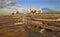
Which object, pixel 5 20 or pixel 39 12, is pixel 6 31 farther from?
pixel 39 12

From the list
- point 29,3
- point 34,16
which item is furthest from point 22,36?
point 29,3

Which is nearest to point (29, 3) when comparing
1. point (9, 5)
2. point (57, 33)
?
point (9, 5)

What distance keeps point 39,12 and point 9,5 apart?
2.45 feet

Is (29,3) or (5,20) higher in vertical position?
(29,3)

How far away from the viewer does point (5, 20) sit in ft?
9.52

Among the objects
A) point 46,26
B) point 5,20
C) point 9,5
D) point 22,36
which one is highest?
point 9,5

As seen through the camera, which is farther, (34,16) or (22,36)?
(34,16)

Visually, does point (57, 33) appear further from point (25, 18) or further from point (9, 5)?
point (9, 5)

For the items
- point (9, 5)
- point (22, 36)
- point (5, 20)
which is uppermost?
point (9, 5)

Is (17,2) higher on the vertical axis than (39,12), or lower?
higher

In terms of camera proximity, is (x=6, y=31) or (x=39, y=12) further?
(x=39, y=12)

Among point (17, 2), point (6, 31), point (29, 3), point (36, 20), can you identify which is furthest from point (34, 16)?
point (6, 31)

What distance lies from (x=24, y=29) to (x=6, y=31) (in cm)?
41

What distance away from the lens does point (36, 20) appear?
298 centimetres
